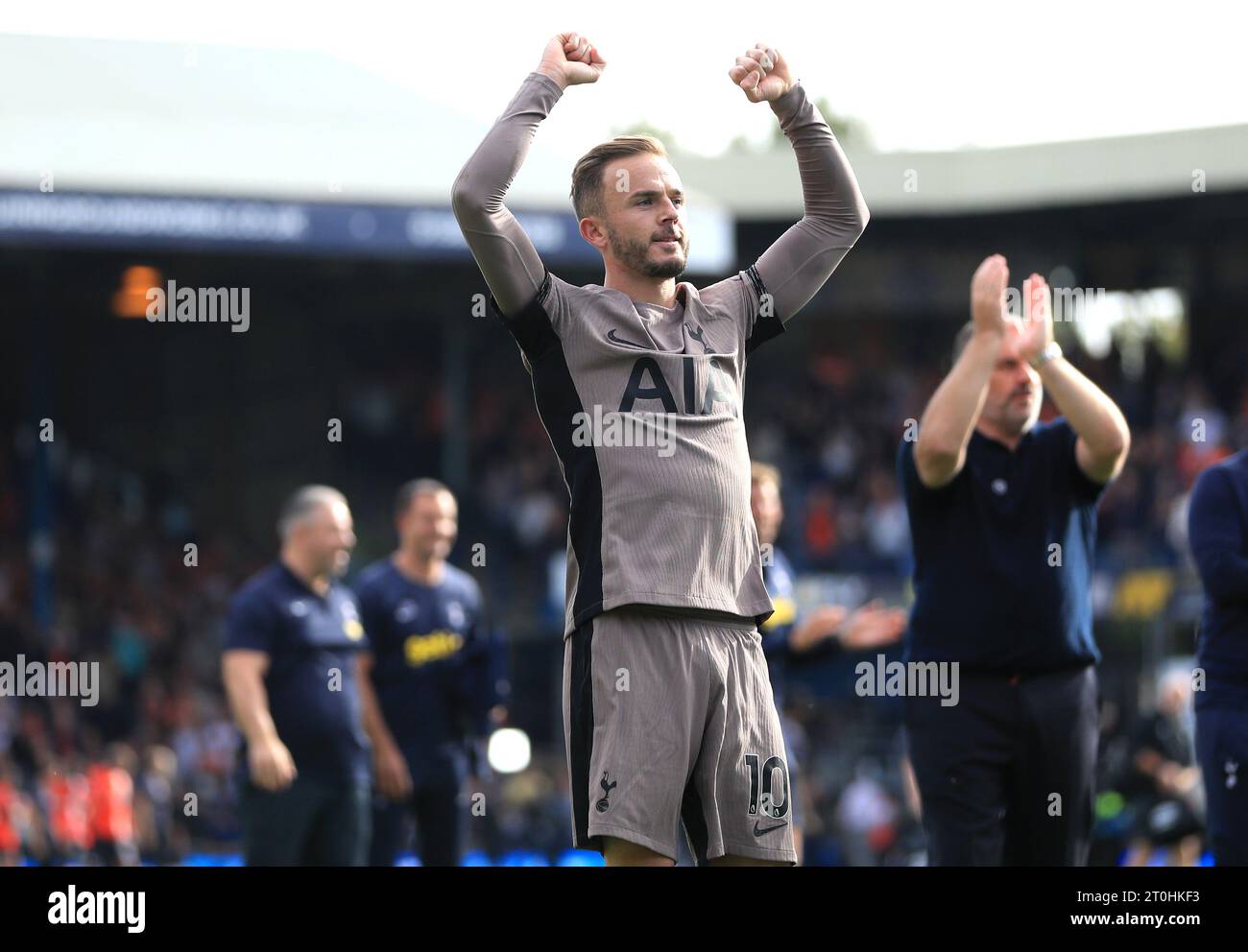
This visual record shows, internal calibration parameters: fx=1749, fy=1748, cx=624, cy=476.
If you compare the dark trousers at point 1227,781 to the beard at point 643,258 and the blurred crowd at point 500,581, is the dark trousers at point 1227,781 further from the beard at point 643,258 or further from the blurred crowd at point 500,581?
the blurred crowd at point 500,581

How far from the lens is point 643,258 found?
457cm

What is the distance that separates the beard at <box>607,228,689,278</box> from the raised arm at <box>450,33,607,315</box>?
8.7 inches

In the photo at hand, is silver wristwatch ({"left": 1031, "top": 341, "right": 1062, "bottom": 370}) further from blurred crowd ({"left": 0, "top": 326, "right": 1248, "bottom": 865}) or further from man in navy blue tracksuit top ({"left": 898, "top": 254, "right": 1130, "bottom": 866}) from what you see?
blurred crowd ({"left": 0, "top": 326, "right": 1248, "bottom": 865})

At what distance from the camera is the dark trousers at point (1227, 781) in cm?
560

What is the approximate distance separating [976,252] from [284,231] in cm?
1113

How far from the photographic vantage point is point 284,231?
18891 millimetres

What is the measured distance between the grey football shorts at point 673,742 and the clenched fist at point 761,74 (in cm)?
141

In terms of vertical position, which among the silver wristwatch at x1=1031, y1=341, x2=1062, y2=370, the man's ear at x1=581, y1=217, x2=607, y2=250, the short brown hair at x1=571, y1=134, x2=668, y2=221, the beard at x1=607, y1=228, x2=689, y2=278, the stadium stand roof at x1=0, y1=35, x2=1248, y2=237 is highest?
the stadium stand roof at x1=0, y1=35, x2=1248, y2=237

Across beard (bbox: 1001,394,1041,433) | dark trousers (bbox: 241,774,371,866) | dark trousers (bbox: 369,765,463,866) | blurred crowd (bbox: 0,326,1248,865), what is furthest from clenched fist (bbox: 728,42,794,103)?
blurred crowd (bbox: 0,326,1248,865)

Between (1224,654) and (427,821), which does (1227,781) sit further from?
(427,821)

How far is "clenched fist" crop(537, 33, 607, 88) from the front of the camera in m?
4.58
